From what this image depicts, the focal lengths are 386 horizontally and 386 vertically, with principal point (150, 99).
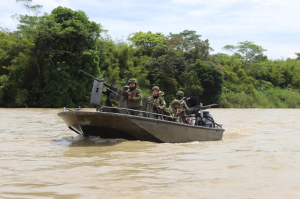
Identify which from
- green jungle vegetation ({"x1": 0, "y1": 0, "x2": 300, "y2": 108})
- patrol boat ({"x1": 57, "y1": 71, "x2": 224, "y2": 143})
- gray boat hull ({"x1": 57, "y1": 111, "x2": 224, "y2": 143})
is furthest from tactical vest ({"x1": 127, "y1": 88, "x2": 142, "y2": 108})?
green jungle vegetation ({"x1": 0, "y1": 0, "x2": 300, "y2": 108})

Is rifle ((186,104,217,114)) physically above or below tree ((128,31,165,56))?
below

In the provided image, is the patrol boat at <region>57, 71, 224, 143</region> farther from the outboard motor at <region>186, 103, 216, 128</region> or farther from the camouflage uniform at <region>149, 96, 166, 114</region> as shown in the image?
the outboard motor at <region>186, 103, 216, 128</region>

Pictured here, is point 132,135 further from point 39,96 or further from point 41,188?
point 39,96

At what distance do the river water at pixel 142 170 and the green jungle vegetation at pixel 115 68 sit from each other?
29.0 metres

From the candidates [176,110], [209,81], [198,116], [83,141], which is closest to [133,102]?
[176,110]

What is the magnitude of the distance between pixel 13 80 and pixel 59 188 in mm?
36384

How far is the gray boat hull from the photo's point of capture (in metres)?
9.23

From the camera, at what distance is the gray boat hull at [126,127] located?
30.3ft

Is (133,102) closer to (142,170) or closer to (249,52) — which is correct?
(142,170)

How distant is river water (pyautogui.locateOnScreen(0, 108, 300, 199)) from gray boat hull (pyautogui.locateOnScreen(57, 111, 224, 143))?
244 mm

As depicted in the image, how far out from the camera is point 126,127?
31.2 ft

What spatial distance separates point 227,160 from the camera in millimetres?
8008

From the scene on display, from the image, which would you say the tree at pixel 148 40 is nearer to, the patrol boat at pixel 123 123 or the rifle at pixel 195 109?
the rifle at pixel 195 109

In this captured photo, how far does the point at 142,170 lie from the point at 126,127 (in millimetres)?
2947
